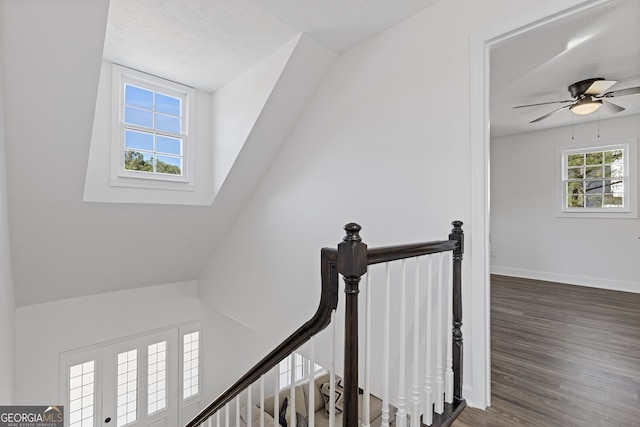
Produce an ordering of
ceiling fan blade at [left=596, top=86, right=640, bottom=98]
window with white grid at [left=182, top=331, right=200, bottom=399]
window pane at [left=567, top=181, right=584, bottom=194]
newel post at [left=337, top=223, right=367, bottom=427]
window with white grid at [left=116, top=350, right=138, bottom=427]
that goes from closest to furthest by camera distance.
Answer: newel post at [left=337, top=223, right=367, bottom=427], ceiling fan blade at [left=596, top=86, right=640, bottom=98], window with white grid at [left=116, top=350, right=138, bottom=427], window pane at [left=567, top=181, right=584, bottom=194], window with white grid at [left=182, top=331, right=200, bottom=399]

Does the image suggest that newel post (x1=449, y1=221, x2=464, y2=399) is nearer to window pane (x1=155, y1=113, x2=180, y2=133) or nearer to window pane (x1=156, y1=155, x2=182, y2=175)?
window pane (x1=156, y1=155, x2=182, y2=175)

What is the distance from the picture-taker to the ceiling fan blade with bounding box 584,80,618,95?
280cm

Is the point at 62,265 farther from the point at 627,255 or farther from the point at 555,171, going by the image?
the point at 627,255

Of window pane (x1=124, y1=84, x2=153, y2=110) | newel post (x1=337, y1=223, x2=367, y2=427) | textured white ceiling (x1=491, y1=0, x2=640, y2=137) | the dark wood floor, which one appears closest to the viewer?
newel post (x1=337, y1=223, x2=367, y2=427)

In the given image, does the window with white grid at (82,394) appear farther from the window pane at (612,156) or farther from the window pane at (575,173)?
the window pane at (612,156)

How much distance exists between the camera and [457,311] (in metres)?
1.75

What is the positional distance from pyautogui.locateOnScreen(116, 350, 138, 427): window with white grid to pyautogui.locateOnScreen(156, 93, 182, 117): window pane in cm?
360

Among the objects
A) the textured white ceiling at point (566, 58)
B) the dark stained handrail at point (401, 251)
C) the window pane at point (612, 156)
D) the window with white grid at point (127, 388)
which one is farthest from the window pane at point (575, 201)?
the window with white grid at point (127, 388)

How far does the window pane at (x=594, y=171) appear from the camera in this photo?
462 centimetres

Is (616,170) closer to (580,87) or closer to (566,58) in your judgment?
(580,87)

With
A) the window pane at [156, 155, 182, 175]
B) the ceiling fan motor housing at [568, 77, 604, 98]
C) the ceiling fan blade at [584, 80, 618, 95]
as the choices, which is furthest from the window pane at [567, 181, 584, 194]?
the window pane at [156, 155, 182, 175]

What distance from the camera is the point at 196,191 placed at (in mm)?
3719

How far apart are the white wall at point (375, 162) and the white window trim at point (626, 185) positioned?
13.2ft

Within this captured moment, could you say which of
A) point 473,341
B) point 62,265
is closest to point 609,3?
point 473,341
